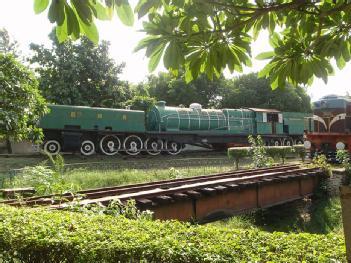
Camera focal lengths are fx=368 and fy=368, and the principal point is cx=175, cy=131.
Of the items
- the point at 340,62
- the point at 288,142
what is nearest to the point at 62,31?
the point at 340,62

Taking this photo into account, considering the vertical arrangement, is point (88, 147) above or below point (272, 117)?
below

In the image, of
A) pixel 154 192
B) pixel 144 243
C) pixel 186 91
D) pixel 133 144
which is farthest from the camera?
pixel 186 91

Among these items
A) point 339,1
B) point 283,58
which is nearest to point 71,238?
point 283,58

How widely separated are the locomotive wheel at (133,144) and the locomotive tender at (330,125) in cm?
949

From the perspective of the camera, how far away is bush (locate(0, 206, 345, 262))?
2.48m

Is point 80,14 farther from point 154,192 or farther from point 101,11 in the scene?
point 154,192

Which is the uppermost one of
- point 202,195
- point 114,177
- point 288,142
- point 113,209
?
point 288,142

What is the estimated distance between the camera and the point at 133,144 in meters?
21.8

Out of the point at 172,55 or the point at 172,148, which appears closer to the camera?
the point at 172,55

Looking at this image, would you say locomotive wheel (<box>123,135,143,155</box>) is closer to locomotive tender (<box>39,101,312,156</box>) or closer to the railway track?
locomotive tender (<box>39,101,312,156</box>)

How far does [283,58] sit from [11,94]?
412 inches

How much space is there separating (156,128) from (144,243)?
21.1 meters

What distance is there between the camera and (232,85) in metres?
47.3

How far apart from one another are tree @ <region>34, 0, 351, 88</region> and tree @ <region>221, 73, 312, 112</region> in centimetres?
4281
